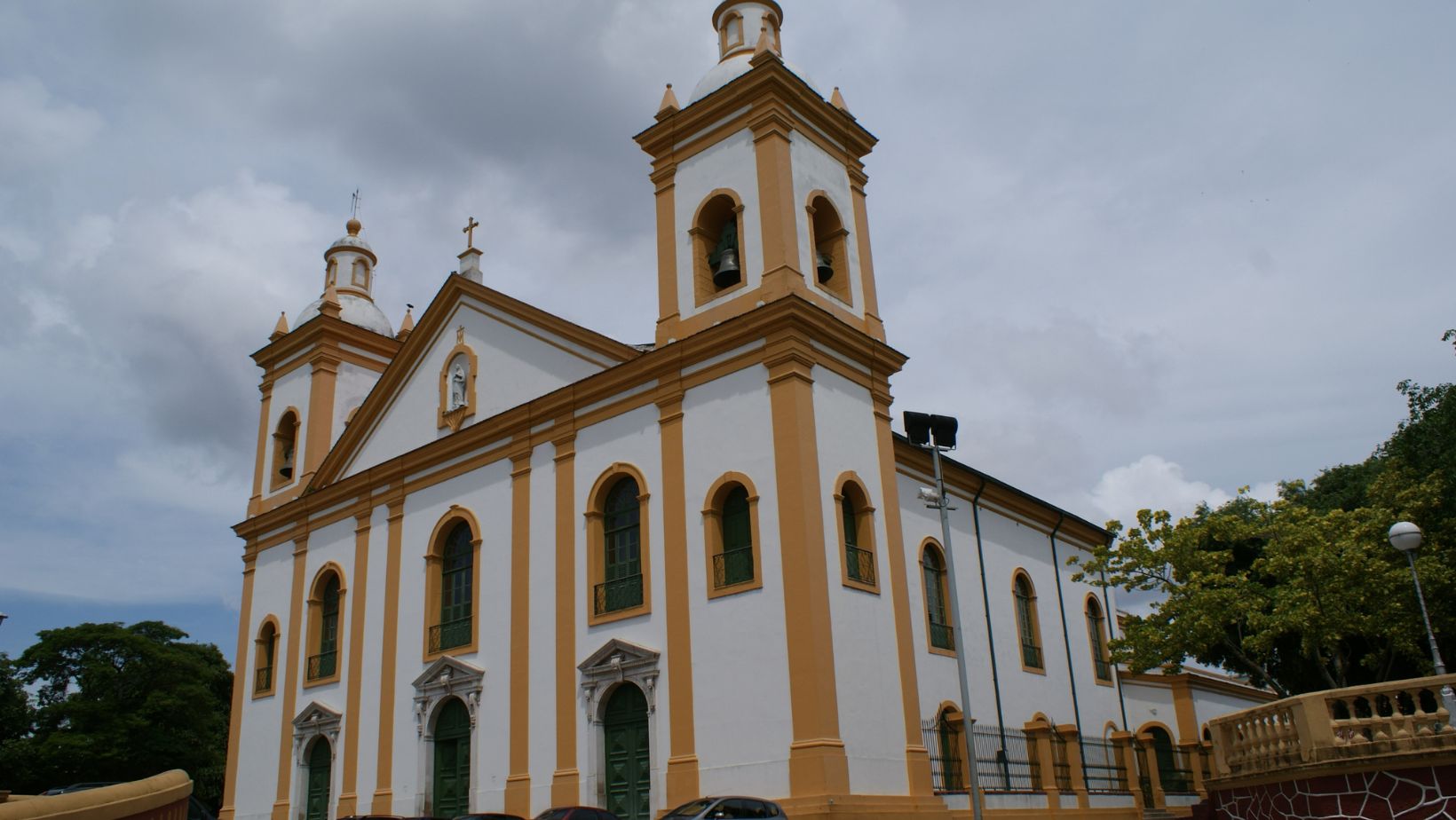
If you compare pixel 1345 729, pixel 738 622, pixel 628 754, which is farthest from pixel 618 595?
pixel 1345 729

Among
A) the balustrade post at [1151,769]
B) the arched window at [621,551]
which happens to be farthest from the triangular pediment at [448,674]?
the balustrade post at [1151,769]

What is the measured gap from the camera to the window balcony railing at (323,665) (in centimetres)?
2345

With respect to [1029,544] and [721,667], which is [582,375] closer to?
[721,667]

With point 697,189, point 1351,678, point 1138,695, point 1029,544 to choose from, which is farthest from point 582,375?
point 1351,678

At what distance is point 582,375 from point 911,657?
7.70m

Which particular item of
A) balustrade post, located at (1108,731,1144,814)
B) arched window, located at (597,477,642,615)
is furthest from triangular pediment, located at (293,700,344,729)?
balustrade post, located at (1108,731,1144,814)

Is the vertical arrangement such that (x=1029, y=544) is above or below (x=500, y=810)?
Result: above

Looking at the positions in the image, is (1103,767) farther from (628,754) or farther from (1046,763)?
(628,754)

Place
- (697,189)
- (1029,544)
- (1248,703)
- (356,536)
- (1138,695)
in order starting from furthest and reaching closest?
1. (1248,703)
2. (1138,695)
3. (1029,544)
4. (356,536)
5. (697,189)

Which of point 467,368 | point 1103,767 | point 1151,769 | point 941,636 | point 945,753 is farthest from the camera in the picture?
point 1151,769

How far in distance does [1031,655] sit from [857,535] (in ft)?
26.9

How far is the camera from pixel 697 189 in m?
20.3

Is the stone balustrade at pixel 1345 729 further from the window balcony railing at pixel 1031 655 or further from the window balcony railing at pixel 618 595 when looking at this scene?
the window balcony railing at pixel 1031 655

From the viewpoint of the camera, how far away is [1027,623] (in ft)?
81.0
